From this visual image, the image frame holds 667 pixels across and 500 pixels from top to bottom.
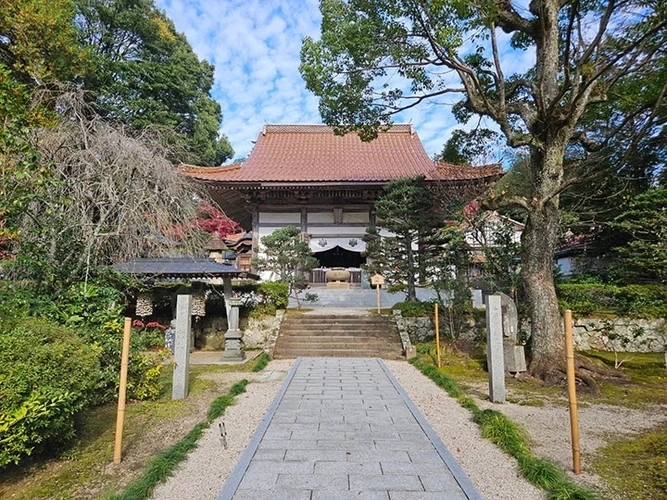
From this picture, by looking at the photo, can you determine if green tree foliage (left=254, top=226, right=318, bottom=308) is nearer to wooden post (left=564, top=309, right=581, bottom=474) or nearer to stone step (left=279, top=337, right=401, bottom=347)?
stone step (left=279, top=337, right=401, bottom=347)

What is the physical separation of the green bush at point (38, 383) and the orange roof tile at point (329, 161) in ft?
29.7

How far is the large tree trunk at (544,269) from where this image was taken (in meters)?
5.74

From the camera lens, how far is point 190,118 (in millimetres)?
23391

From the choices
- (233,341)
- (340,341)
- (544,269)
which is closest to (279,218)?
(340,341)

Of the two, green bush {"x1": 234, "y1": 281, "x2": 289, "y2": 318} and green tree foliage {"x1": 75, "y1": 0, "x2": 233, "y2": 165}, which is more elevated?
green tree foliage {"x1": 75, "y1": 0, "x2": 233, "y2": 165}

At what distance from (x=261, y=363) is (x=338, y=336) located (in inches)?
87.3

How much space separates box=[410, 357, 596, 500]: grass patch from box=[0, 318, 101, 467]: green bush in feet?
11.5

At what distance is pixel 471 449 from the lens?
3.28 meters

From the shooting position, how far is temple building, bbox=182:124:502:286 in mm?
12375

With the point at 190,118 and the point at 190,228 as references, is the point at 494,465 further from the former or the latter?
the point at 190,118

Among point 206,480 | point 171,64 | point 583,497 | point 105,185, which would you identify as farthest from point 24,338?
point 171,64

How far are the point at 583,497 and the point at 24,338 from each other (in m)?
4.21

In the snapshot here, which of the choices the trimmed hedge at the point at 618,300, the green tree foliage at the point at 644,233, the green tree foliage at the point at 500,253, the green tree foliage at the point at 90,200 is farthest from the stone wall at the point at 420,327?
the green tree foliage at the point at 90,200

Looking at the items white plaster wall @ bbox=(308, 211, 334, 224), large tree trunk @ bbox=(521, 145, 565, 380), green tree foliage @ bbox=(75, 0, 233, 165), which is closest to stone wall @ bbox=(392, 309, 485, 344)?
large tree trunk @ bbox=(521, 145, 565, 380)
